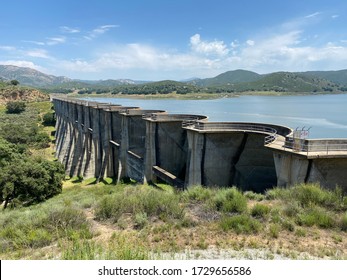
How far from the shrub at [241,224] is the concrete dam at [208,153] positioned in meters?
7.11

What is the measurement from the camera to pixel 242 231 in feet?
28.3

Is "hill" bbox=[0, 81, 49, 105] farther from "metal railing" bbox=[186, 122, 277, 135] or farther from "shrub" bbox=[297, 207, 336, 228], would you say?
"shrub" bbox=[297, 207, 336, 228]

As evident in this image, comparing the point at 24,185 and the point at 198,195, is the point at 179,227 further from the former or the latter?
the point at 24,185

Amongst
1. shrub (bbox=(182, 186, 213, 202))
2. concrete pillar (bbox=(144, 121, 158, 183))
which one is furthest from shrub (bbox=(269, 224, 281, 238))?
concrete pillar (bbox=(144, 121, 158, 183))

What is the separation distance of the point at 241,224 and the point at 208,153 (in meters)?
13.1

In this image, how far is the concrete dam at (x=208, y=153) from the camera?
50.7 ft

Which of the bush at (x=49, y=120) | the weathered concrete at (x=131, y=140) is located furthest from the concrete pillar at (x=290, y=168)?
the bush at (x=49, y=120)

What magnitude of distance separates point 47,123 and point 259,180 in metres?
74.8

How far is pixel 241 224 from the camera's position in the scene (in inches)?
354

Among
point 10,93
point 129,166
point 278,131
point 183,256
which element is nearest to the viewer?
point 183,256

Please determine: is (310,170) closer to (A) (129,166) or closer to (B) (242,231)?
(B) (242,231)

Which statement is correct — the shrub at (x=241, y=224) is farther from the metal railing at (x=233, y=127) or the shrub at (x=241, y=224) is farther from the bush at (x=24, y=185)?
the bush at (x=24, y=185)

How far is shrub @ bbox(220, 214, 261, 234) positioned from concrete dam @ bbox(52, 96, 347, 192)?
7.11 meters
